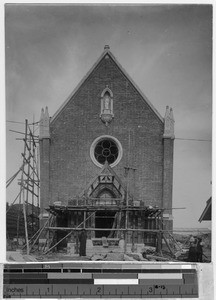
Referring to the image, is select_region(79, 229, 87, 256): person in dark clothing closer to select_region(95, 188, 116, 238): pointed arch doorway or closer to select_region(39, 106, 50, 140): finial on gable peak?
select_region(95, 188, 116, 238): pointed arch doorway

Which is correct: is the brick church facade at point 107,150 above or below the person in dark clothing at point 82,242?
above

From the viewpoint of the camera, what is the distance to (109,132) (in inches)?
244

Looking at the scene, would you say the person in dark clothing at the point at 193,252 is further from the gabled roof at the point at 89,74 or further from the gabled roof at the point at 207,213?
the gabled roof at the point at 89,74

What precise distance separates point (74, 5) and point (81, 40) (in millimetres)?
386

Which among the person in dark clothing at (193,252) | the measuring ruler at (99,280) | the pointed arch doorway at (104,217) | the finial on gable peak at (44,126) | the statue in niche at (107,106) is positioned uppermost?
the statue in niche at (107,106)

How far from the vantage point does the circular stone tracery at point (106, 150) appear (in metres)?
6.20

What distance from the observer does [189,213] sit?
238 inches

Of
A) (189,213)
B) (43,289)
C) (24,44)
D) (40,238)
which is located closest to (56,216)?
(40,238)

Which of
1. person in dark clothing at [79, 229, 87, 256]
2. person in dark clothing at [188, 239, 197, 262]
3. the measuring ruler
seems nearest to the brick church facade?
person in dark clothing at [79, 229, 87, 256]

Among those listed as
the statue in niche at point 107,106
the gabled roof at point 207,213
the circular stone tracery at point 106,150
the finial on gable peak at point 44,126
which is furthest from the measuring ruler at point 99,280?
the statue in niche at point 107,106

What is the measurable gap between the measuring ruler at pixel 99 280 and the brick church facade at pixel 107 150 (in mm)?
480

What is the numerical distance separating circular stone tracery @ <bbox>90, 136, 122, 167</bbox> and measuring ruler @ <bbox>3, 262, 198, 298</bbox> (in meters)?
1.18

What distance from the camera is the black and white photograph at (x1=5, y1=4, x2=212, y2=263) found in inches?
230

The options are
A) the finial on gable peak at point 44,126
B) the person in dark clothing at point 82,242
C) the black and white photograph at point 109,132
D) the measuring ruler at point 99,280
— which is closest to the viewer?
the measuring ruler at point 99,280
